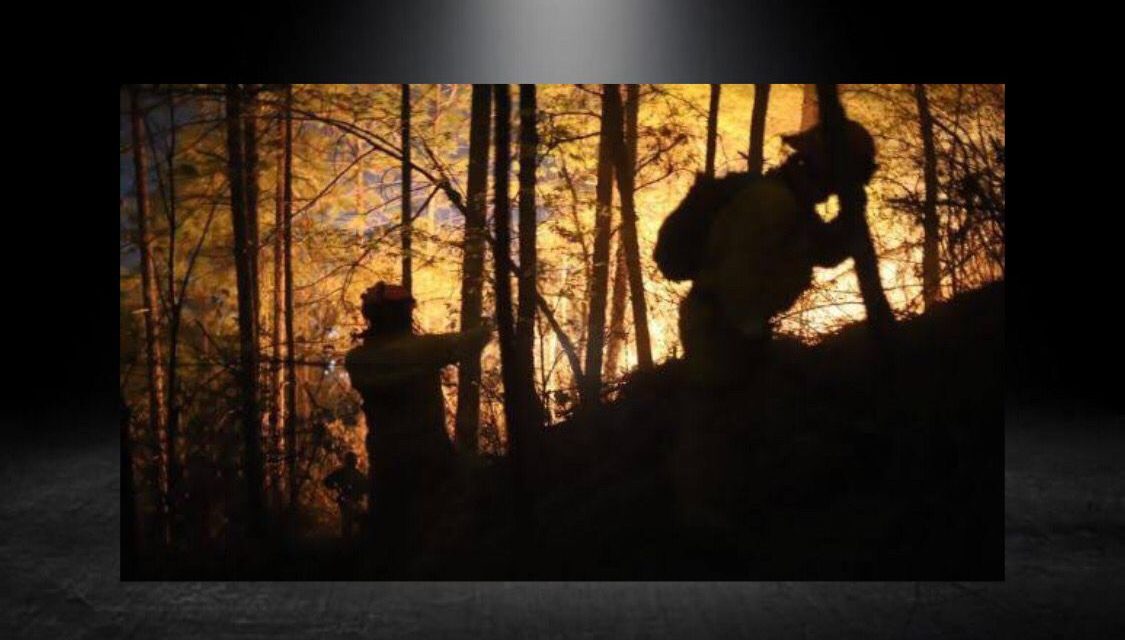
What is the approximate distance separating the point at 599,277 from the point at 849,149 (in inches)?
44.4

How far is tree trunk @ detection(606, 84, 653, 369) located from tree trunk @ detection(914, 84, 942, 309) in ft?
3.70

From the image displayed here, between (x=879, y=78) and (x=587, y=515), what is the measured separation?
2.51 meters

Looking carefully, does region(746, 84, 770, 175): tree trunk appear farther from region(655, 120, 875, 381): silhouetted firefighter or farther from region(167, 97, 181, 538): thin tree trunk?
region(167, 97, 181, 538): thin tree trunk

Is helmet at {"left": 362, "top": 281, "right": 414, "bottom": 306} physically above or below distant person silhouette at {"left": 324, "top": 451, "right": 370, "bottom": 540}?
above

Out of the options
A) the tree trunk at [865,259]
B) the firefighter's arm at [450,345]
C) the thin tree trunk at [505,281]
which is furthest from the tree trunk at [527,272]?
the tree trunk at [865,259]

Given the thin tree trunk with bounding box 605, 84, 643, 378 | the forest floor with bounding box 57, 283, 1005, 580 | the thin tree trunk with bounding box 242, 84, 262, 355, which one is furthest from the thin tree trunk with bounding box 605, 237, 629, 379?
the thin tree trunk with bounding box 242, 84, 262, 355

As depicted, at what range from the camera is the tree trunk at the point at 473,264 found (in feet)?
19.2

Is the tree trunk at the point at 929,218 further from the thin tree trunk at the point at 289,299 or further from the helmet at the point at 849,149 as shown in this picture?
the thin tree trunk at the point at 289,299

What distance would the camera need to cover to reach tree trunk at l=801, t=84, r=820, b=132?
5938 millimetres

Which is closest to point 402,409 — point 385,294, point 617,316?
point 385,294

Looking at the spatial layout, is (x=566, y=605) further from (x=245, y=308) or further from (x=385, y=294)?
(x=245, y=308)
